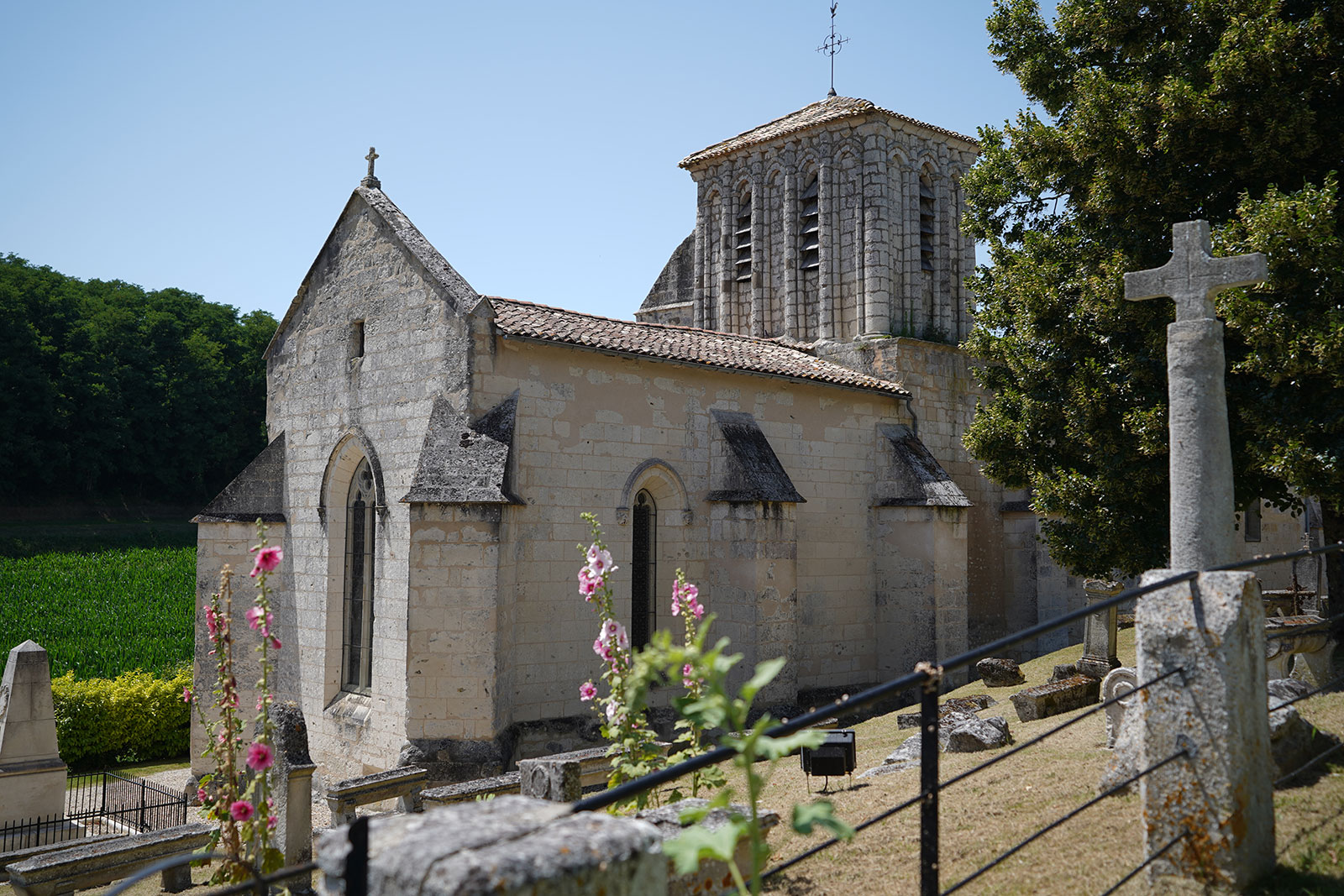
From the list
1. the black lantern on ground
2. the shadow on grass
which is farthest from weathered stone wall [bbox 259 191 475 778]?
the shadow on grass

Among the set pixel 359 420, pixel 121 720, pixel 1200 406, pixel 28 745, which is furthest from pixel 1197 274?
pixel 121 720

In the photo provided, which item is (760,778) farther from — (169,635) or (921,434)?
(169,635)

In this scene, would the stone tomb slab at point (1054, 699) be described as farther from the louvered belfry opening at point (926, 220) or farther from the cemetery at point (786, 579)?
the louvered belfry opening at point (926, 220)

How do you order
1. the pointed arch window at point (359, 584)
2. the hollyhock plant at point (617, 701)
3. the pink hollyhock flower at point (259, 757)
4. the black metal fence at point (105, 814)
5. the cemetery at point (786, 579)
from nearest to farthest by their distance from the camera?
the cemetery at point (786, 579), the pink hollyhock flower at point (259, 757), the hollyhock plant at point (617, 701), the black metal fence at point (105, 814), the pointed arch window at point (359, 584)

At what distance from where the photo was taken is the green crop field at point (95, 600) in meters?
24.1

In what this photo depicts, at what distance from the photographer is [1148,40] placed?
10508 millimetres

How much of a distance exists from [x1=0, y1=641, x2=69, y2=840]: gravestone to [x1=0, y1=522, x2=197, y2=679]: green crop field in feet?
31.5

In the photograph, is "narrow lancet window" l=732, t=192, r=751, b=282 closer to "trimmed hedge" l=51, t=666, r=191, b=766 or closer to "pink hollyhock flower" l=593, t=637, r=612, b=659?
"trimmed hedge" l=51, t=666, r=191, b=766

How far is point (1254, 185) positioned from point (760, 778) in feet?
32.9

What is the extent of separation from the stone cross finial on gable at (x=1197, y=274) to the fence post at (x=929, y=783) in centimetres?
313

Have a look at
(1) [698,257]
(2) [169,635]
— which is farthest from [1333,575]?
(2) [169,635]

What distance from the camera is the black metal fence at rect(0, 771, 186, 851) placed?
491 inches

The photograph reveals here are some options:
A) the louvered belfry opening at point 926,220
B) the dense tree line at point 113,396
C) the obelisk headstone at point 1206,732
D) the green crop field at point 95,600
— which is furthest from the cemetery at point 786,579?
the dense tree line at point 113,396

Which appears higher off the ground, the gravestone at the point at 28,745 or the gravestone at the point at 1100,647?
the gravestone at the point at 1100,647
